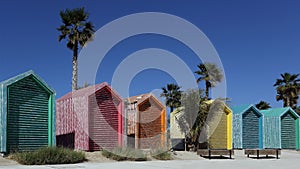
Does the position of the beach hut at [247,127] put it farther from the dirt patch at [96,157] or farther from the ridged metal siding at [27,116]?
the ridged metal siding at [27,116]

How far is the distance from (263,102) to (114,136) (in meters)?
38.6

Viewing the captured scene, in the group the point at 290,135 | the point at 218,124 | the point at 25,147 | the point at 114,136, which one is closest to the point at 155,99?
the point at 114,136

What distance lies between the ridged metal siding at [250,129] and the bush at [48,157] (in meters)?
17.1

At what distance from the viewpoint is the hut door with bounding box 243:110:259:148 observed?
33500 mm

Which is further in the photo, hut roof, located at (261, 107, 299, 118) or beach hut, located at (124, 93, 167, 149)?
hut roof, located at (261, 107, 299, 118)

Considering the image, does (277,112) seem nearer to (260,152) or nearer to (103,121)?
(260,152)

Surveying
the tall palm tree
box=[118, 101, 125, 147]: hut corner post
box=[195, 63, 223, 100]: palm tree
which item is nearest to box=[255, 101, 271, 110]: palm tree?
the tall palm tree

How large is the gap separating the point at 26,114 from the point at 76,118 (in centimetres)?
358

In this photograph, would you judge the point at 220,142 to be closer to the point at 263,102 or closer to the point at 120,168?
the point at 120,168

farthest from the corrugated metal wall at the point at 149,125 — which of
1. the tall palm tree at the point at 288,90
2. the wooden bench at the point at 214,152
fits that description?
the tall palm tree at the point at 288,90

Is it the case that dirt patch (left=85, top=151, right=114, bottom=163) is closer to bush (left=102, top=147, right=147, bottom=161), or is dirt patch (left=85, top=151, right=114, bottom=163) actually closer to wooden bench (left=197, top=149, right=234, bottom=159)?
bush (left=102, top=147, right=147, bottom=161)

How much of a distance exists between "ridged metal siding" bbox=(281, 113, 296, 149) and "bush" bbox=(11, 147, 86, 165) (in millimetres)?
21500

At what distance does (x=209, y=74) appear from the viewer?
128ft

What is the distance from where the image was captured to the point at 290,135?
120ft
